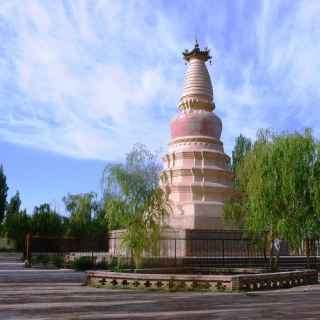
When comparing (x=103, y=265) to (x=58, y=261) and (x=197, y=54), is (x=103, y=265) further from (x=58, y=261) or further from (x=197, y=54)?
(x=197, y=54)

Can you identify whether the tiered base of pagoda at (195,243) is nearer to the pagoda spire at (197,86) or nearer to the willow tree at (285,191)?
the willow tree at (285,191)

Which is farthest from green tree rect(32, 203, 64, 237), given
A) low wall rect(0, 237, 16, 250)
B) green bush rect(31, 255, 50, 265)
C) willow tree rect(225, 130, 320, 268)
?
willow tree rect(225, 130, 320, 268)

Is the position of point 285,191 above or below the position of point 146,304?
above

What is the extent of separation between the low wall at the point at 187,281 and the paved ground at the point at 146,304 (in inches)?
27.8

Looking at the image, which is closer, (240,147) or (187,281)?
(187,281)

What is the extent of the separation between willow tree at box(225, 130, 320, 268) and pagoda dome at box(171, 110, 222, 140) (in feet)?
41.8

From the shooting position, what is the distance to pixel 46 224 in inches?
1859

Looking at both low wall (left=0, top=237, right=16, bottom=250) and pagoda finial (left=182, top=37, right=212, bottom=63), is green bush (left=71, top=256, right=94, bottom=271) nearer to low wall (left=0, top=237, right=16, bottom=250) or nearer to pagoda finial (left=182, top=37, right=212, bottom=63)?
pagoda finial (left=182, top=37, right=212, bottom=63)

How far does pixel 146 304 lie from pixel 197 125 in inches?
975

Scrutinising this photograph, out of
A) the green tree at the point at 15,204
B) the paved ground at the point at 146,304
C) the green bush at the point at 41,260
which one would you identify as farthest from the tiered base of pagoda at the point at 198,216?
the green tree at the point at 15,204

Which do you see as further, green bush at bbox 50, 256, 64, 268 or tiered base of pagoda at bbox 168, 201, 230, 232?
tiered base of pagoda at bbox 168, 201, 230, 232

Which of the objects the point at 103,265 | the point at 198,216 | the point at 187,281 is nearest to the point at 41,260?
the point at 103,265

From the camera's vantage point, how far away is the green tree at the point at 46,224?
46.8 metres

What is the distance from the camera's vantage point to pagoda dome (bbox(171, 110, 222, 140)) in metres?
35.0
